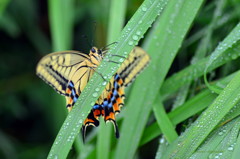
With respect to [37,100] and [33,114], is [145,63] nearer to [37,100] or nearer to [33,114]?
[37,100]

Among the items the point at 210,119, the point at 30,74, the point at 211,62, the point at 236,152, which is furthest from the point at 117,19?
the point at 30,74

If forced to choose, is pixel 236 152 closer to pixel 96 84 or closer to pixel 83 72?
pixel 96 84

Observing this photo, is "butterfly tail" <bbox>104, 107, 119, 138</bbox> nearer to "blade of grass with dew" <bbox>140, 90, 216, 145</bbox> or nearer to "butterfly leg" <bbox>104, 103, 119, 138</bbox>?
"butterfly leg" <bbox>104, 103, 119, 138</bbox>

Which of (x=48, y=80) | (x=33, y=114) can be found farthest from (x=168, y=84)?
(x=33, y=114)

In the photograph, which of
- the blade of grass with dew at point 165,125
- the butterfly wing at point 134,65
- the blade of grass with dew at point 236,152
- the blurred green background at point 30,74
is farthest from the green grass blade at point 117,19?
the blade of grass with dew at point 236,152

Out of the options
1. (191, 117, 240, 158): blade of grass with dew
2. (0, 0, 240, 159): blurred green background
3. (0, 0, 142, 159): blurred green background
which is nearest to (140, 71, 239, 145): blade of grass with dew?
(191, 117, 240, 158): blade of grass with dew
